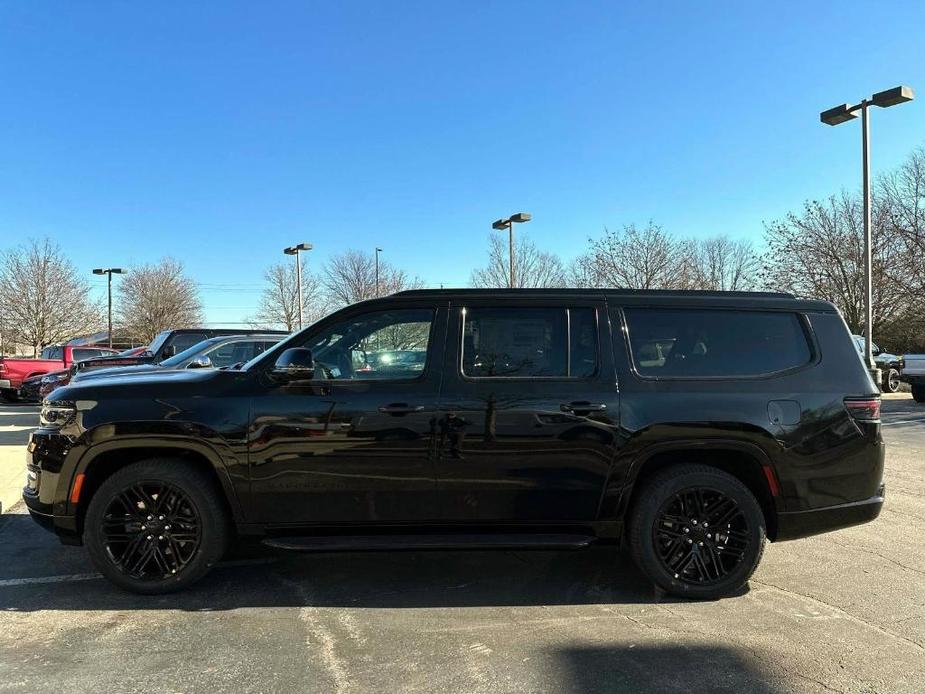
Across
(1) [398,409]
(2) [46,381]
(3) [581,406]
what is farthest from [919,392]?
A: (2) [46,381]

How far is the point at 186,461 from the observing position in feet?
13.3

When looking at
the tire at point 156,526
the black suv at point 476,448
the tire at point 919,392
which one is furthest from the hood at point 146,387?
the tire at point 919,392

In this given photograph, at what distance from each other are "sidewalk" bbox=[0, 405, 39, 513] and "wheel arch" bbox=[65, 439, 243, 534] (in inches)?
113

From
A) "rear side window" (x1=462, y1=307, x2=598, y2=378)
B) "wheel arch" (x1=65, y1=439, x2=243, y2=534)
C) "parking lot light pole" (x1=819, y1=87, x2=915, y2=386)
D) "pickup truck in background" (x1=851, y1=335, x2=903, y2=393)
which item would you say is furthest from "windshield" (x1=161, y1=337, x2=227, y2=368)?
"pickup truck in background" (x1=851, y1=335, x2=903, y2=393)

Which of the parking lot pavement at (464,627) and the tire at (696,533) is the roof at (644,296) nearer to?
the tire at (696,533)

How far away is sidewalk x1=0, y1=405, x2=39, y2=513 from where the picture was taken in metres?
6.65

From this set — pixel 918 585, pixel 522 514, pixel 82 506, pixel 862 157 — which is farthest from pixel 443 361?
pixel 862 157

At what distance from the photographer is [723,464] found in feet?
13.8

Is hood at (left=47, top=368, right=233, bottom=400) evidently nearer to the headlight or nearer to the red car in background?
the headlight

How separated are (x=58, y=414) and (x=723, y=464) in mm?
4241

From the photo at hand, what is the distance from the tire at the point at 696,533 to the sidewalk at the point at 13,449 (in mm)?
5872

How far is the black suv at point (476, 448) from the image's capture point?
12.9 feet

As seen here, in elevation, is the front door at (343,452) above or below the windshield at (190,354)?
below

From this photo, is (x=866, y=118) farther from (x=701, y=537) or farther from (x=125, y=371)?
(x=125, y=371)
